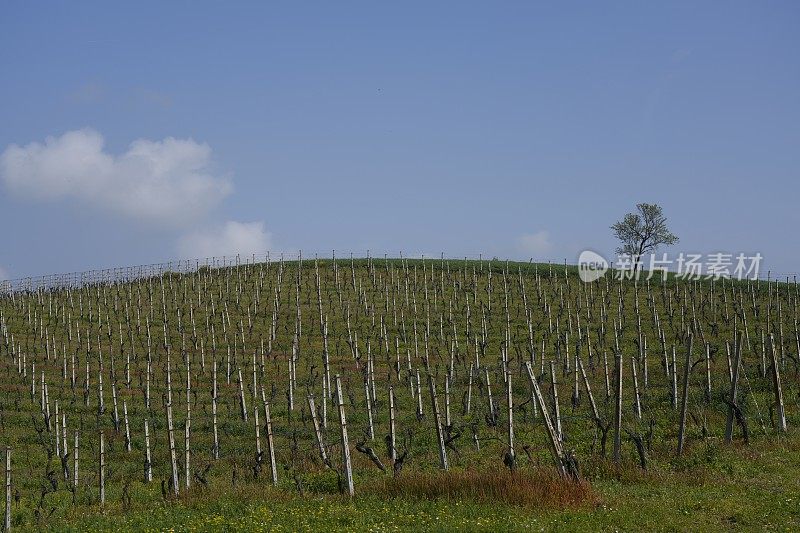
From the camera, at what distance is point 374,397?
1120 inches

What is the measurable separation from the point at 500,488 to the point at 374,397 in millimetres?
15535

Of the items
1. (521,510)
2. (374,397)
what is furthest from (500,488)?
(374,397)

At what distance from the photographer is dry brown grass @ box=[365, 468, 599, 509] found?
12789mm

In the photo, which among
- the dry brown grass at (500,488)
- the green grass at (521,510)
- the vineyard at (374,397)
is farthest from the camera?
the vineyard at (374,397)

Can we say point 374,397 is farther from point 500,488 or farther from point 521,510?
point 521,510

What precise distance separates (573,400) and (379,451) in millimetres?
7882

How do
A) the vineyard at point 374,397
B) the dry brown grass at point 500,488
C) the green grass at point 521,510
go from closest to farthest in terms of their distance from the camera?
the green grass at point 521,510 < the dry brown grass at point 500,488 < the vineyard at point 374,397

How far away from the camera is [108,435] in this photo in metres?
26.8

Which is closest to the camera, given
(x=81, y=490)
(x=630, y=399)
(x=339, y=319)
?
(x=81, y=490)

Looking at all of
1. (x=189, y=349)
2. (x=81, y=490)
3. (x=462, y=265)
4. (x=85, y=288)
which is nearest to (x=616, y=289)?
(x=462, y=265)

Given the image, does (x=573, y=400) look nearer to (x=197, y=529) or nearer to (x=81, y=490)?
(x=81, y=490)

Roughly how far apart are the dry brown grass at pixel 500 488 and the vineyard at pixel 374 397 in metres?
0.04

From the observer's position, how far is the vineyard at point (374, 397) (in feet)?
46.6

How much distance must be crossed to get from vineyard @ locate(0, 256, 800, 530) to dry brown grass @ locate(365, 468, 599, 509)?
0.04 meters
